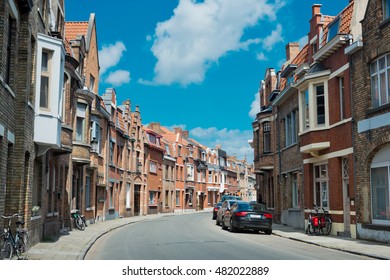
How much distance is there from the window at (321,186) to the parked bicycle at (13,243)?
47.5ft

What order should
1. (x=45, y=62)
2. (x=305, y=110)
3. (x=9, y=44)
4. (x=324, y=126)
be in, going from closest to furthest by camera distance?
(x=9, y=44), (x=45, y=62), (x=324, y=126), (x=305, y=110)

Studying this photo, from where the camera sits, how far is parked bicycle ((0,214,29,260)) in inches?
481

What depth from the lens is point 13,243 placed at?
1241 cm

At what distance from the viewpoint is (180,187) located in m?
63.8

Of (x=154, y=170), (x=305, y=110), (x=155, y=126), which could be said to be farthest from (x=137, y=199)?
(x=305, y=110)

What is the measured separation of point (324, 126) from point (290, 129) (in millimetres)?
6693

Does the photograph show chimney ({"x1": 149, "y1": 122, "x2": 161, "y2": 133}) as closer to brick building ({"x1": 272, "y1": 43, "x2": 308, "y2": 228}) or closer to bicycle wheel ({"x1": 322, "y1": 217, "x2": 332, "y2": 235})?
brick building ({"x1": 272, "y1": 43, "x2": 308, "y2": 228})

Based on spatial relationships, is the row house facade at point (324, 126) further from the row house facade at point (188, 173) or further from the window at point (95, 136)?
the row house facade at point (188, 173)

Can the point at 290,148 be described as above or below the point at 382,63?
below

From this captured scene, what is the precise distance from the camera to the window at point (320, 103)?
74.9 feet

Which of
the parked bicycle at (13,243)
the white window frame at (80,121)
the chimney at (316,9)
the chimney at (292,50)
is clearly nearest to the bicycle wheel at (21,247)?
the parked bicycle at (13,243)

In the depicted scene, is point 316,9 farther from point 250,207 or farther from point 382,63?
point 250,207
